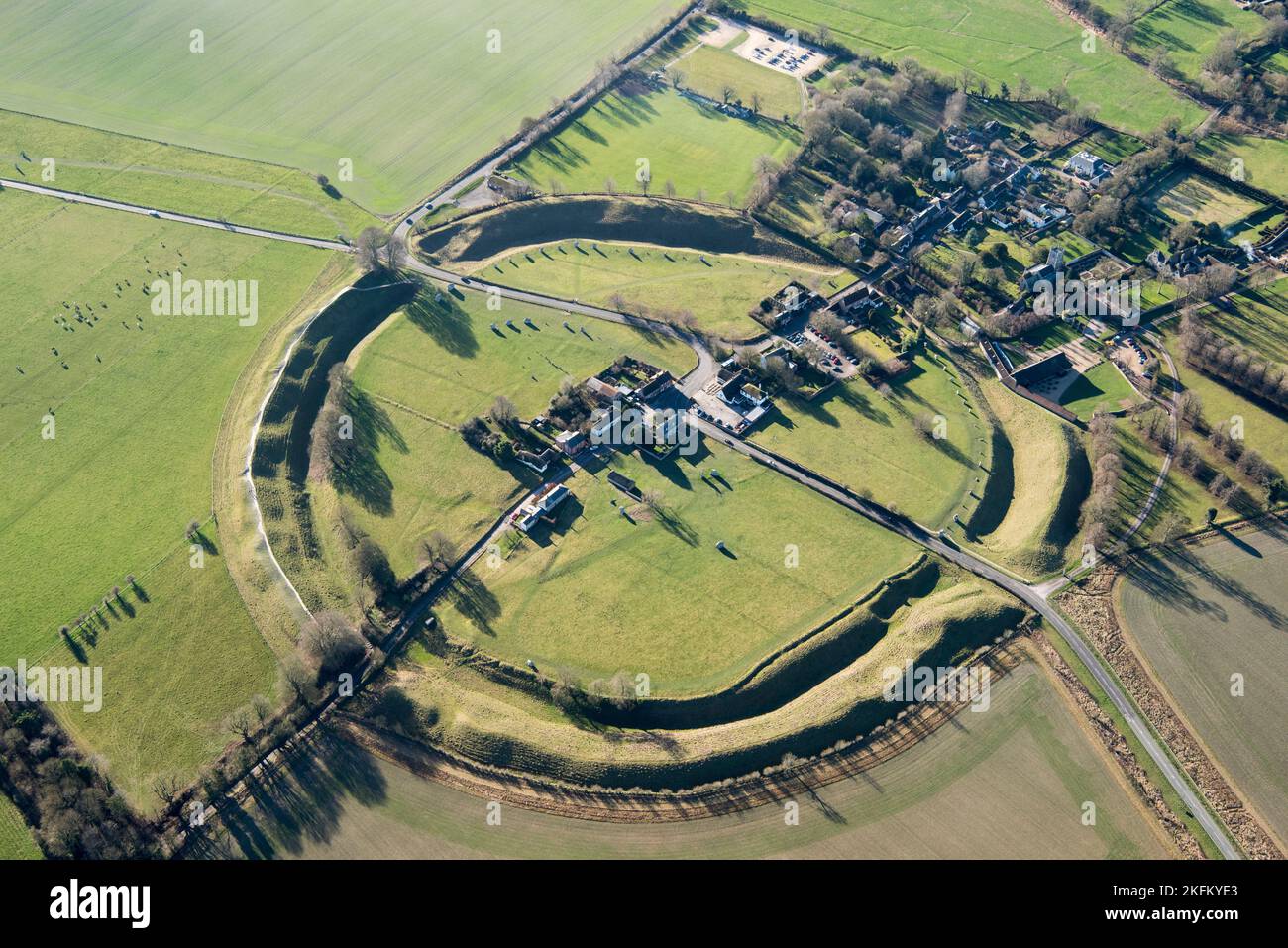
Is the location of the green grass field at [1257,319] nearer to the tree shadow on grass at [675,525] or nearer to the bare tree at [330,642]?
the tree shadow on grass at [675,525]

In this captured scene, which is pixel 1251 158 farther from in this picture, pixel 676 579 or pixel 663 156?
pixel 676 579

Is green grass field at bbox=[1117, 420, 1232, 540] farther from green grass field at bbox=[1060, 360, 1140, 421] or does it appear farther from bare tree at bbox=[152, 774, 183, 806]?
bare tree at bbox=[152, 774, 183, 806]

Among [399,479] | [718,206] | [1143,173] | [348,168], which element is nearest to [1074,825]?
[399,479]

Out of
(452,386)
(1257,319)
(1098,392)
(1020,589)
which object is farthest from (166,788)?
(1257,319)

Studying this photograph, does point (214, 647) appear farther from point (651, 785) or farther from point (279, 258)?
point (279, 258)

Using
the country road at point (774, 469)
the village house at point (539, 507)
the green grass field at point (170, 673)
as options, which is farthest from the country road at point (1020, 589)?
the green grass field at point (170, 673)

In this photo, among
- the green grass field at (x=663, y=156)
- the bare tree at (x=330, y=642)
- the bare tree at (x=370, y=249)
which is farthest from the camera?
the green grass field at (x=663, y=156)

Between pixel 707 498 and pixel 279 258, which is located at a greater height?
pixel 279 258
